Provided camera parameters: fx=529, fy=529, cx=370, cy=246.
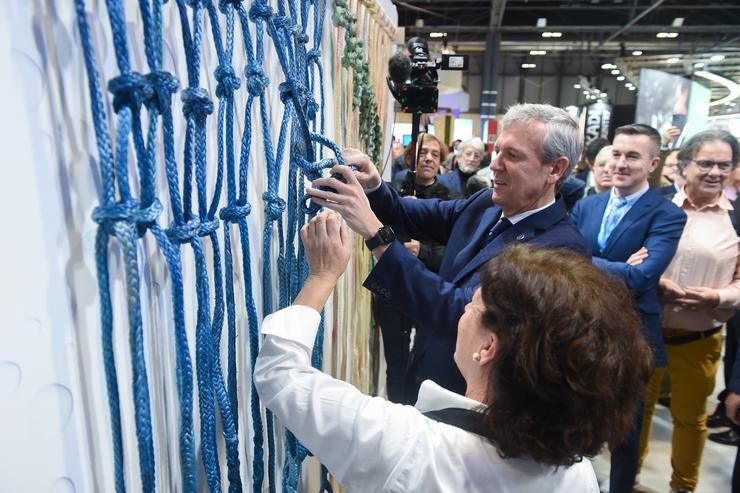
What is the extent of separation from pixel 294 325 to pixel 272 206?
0.17 m

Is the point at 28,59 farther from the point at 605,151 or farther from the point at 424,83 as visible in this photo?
the point at 605,151

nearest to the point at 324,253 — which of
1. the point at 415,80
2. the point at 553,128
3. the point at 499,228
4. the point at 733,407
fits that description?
the point at 499,228

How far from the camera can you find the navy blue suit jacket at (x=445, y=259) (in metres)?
1.00

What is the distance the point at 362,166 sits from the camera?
44.6 inches

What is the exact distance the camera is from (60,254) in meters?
0.45

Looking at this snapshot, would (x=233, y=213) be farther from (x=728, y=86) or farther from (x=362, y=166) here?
(x=728, y=86)

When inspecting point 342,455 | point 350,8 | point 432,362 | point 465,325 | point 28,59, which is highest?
point 350,8

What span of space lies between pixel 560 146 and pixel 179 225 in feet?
2.97

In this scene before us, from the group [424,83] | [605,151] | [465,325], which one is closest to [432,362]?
[465,325]

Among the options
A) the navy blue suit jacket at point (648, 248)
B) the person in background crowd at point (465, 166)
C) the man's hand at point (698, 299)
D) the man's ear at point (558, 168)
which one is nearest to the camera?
the man's ear at point (558, 168)

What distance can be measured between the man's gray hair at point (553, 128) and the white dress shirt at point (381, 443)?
72 cm

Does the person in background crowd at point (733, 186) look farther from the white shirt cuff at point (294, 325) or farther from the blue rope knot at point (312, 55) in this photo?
the white shirt cuff at point (294, 325)

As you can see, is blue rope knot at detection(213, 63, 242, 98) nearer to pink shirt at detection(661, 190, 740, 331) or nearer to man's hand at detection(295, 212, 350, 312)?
man's hand at detection(295, 212, 350, 312)

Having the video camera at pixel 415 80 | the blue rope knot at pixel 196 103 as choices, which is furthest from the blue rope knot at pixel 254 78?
the video camera at pixel 415 80
